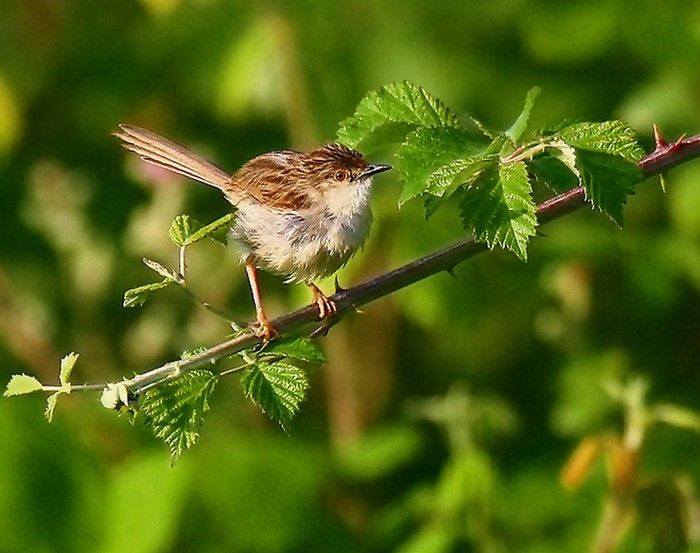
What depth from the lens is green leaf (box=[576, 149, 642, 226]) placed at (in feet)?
8.28

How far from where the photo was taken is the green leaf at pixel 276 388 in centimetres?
248

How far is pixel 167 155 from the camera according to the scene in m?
3.43

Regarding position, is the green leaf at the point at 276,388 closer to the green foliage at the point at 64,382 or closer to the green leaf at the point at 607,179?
the green foliage at the point at 64,382

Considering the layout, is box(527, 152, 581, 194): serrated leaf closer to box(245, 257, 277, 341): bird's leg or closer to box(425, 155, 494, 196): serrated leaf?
box(425, 155, 494, 196): serrated leaf

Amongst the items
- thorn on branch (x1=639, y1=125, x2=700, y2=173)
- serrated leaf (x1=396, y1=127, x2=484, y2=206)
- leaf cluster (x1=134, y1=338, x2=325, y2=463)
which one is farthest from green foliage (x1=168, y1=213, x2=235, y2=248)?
thorn on branch (x1=639, y1=125, x2=700, y2=173)

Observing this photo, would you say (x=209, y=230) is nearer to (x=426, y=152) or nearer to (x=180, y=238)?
(x=180, y=238)

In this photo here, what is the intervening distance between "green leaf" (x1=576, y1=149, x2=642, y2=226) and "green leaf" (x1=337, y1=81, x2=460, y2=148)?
347 millimetres

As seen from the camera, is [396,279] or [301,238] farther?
[301,238]

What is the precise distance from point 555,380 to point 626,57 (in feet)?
5.49

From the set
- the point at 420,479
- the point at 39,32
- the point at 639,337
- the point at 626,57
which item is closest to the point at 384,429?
the point at 420,479

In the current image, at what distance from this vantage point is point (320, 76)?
5777 mm

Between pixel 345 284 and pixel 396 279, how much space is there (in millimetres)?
2541

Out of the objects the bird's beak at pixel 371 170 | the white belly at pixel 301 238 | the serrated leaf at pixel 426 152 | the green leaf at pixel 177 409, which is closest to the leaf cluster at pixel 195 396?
the green leaf at pixel 177 409

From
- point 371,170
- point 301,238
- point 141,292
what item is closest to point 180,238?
point 141,292
